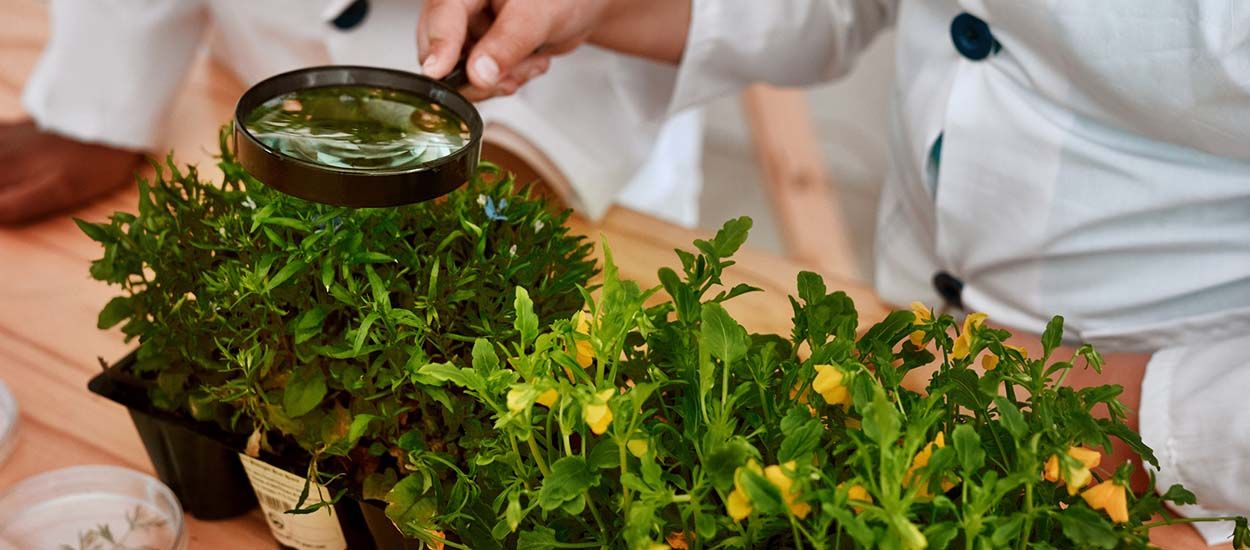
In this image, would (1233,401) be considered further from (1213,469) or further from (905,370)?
(905,370)

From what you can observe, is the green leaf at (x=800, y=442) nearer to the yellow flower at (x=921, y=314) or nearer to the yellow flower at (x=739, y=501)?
the yellow flower at (x=739, y=501)

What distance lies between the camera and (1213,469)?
2.34 feet

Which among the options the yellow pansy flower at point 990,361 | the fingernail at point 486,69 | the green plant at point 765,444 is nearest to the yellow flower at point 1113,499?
the green plant at point 765,444

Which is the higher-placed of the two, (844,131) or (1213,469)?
(1213,469)

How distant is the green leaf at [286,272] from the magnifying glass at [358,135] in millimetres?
36

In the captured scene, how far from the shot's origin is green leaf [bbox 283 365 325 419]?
0.58 m

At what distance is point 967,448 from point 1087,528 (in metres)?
0.06

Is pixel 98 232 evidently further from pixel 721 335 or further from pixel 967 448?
pixel 967 448

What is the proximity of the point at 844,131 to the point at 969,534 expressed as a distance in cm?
242

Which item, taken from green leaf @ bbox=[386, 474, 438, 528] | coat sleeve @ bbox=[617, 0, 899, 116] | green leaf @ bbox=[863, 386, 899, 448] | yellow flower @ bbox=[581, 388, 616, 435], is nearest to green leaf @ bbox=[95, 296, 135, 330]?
green leaf @ bbox=[386, 474, 438, 528]

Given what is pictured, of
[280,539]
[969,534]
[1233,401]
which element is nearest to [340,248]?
[280,539]

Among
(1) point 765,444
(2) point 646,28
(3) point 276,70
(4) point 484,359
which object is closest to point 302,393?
(4) point 484,359

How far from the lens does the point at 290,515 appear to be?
637 millimetres

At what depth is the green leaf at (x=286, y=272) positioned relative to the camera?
547 millimetres
